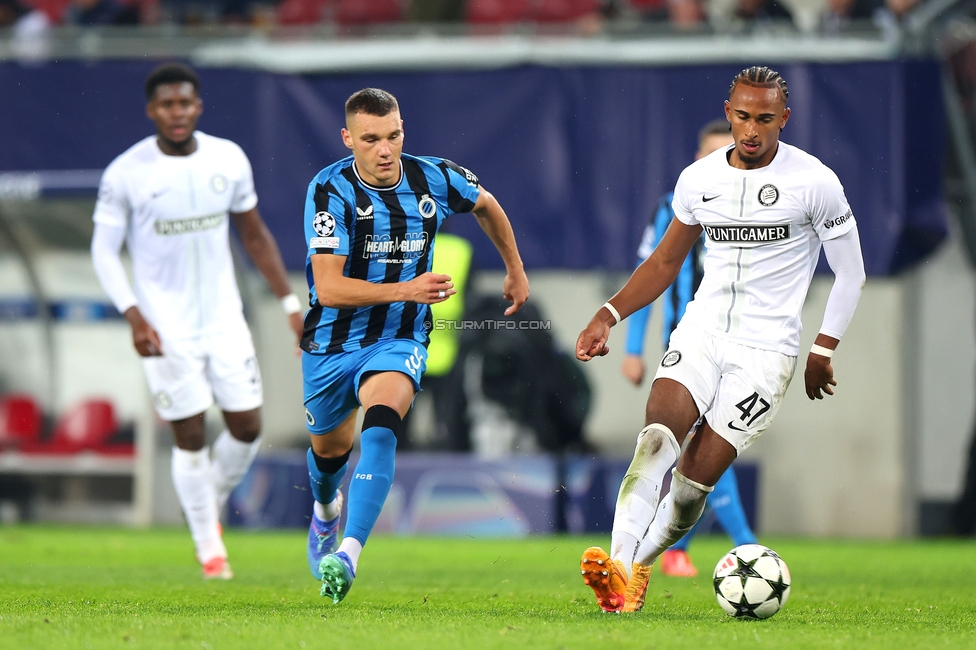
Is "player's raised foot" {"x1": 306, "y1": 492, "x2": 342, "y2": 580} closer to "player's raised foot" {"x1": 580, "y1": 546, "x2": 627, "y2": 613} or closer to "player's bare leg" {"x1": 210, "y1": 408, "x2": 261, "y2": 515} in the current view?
"player's bare leg" {"x1": 210, "y1": 408, "x2": 261, "y2": 515}

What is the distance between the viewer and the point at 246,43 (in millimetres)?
11508

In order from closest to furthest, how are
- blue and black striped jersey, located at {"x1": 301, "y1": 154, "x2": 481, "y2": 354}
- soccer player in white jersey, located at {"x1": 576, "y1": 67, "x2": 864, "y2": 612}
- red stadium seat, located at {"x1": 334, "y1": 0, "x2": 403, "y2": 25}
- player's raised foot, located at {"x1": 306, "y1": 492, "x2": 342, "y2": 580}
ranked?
soccer player in white jersey, located at {"x1": 576, "y1": 67, "x2": 864, "y2": 612} → blue and black striped jersey, located at {"x1": 301, "y1": 154, "x2": 481, "y2": 354} → player's raised foot, located at {"x1": 306, "y1": 492, "x2": 342, "y2": 580} → red stadium seat, located at {"x1": 334, "y1": 0, "x2": 403, "y2": 25}

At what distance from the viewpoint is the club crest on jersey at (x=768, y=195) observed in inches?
206

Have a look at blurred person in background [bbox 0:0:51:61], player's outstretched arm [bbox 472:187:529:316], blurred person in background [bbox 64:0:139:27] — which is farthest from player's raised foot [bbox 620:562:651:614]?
blurred person in background [bbox 64:0:139:27]

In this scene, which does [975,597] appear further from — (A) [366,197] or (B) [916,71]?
(B) [916,71]

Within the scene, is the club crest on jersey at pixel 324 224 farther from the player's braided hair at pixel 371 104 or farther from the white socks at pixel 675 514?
the white socks at pixel 675 514

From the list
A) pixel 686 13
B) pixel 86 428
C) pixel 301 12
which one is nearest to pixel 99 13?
pixel 301 12

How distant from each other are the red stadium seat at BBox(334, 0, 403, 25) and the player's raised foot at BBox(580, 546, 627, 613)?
26.3 feet

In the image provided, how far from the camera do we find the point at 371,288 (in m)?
5.43

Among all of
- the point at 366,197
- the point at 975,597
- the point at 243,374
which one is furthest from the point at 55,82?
the point at 975,597

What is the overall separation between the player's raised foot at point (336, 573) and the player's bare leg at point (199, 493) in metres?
1.92

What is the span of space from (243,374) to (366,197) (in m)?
1.86

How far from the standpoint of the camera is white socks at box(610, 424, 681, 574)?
5.08m

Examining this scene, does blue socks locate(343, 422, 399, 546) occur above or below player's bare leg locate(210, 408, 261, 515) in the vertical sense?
above
